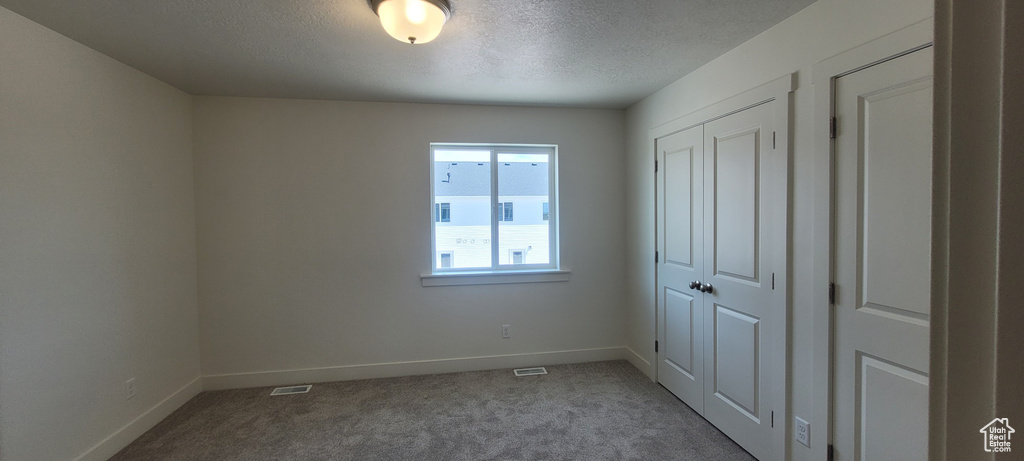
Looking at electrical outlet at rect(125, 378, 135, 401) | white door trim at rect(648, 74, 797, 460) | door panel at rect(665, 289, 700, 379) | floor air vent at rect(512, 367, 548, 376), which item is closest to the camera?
white door trim at rect(648, 74, 797, 460)

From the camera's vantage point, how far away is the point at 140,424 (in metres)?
2.63

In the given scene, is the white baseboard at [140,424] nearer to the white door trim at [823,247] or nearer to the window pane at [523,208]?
the window pane at [523,208]

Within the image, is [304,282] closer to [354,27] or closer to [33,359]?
[33,359]

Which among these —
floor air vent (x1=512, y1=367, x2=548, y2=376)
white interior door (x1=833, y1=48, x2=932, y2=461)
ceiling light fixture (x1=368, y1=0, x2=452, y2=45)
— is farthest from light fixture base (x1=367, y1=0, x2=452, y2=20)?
floor air vent (x1=512, y1=367, x2=548, y2=376)

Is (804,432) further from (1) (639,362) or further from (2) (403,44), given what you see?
(2) (403,44)

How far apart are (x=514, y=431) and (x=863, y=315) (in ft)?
6.34

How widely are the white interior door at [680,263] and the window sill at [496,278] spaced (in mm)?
913

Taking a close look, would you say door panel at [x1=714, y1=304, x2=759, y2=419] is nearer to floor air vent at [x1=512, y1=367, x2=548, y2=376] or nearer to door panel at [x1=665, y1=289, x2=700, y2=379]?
door panel at [x1=665, y1=289, x2=700, y2=379]

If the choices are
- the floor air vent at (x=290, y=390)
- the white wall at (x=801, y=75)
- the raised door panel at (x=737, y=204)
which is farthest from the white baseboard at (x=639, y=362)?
the floor air vent at (x=290, y=390)

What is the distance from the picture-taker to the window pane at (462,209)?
12.1 feet

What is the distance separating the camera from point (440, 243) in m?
3.69

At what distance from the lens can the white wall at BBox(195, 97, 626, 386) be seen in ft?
10.8
